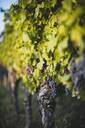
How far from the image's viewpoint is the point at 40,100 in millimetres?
6328

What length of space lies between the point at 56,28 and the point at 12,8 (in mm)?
1659

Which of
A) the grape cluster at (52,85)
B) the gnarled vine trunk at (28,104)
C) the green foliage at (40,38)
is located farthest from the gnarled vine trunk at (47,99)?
the gnarled vine trunk at (28,104)

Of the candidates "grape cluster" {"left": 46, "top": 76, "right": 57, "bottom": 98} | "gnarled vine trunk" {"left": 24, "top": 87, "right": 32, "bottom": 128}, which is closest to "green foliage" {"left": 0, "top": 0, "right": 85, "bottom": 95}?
"grape cluster" {"left": 46, "top": 76, "right": 57, "bottom": 98}

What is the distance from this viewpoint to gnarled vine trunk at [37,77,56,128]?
613 centimetres

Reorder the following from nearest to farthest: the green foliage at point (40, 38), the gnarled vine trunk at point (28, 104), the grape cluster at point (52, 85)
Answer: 1. the green foliage at point (40, 38)
2. the grape cluster at point (52, 85)
3. the gnarled vine trunk at point (28, 104)

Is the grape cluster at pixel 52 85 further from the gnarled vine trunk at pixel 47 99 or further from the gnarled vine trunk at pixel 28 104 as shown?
the gnarled vine trunk at pixel 28 104

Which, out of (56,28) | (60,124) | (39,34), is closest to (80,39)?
(56,28)

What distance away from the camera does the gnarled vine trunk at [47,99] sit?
613cm

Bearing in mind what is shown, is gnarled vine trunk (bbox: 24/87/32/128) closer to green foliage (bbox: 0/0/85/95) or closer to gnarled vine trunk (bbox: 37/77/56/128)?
green foliage (bbox: 0/0/85/95)

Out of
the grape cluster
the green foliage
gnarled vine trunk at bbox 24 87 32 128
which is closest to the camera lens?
the green foliage

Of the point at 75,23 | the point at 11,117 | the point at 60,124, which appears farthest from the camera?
the point at 11,117

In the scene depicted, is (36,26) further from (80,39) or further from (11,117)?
(11,117)

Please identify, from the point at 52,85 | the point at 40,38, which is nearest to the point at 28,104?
the point at 52,85

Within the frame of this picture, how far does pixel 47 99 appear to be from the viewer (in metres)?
6.20
